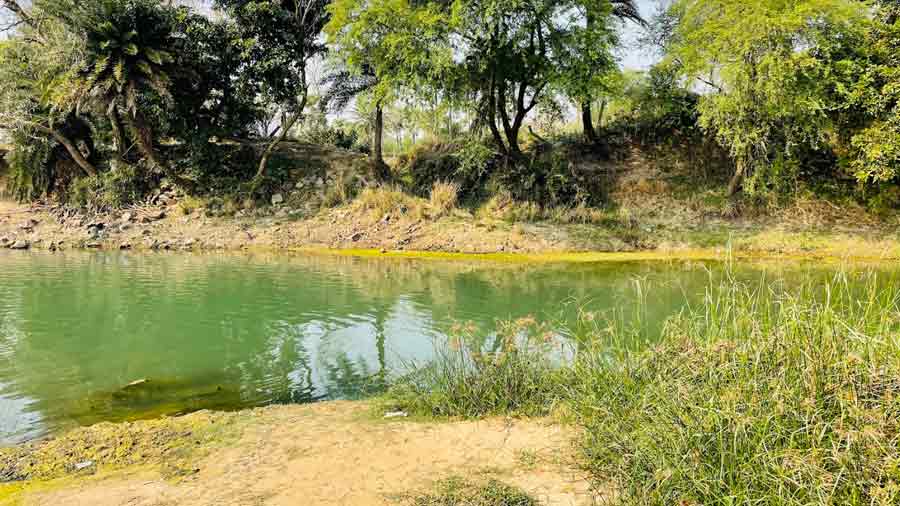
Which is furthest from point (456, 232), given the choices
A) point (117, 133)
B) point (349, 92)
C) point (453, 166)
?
A: point (117, 133)

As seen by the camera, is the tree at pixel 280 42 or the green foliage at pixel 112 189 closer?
the tree at pixel 280 42

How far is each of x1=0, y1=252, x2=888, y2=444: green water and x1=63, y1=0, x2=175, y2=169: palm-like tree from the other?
5.97 metres

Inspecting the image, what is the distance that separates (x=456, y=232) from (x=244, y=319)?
970cm

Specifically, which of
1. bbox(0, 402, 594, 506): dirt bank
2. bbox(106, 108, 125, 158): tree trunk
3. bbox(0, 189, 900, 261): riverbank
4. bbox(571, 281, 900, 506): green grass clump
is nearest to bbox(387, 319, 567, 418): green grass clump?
bbox(0, 402, 594, 506): dirt bank

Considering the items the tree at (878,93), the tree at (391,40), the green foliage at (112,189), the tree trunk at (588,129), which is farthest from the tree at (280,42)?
the tree at (878,93)

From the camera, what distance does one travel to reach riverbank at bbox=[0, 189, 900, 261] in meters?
16.8

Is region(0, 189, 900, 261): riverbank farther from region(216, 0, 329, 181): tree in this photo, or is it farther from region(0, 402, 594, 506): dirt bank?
region(0, 402, 594, 506): dirt bank

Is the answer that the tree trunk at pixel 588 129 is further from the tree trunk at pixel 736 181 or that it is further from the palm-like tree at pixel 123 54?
the palm-like tree at pixel 123 54

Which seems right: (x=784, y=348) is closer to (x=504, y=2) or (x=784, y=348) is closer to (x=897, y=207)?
(x=504, y=2)

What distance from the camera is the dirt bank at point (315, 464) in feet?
11.7

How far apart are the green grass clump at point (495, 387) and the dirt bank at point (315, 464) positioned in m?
0.22

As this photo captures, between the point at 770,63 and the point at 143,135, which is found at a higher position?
the point at 770,63

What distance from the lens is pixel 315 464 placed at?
4.00 m

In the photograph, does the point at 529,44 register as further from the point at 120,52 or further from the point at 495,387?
the point at 495,387
